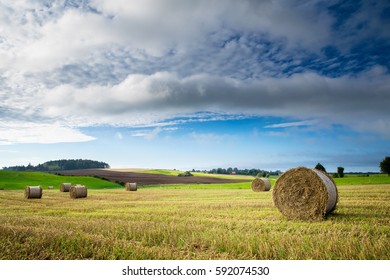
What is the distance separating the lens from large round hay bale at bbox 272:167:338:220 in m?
11.5

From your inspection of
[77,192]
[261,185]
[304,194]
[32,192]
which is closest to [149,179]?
[261,185]

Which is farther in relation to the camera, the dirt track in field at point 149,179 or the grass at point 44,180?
the dirt track in field at point 149,179

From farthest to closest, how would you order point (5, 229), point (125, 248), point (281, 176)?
point (281, 176) → point (5, 229) → point (125, 248)

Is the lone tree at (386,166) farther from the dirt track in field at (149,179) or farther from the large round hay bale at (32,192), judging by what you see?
the large round hay bale at (32,192)

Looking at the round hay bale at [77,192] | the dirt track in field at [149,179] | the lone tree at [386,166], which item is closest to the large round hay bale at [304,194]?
the round hay bale at [77,192]

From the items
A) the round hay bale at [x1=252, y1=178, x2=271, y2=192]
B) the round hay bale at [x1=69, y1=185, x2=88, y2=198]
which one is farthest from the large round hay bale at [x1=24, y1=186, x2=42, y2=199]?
the round hay bale at [x1=252, y1=178, x2=271, y2=192]

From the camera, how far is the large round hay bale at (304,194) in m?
11.5

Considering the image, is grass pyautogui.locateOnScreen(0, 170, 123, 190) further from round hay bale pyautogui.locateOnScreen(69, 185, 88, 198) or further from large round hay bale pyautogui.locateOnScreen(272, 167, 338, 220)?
large round hay bale pyautogui.locateOnScreen(272, 167, 338, 220)

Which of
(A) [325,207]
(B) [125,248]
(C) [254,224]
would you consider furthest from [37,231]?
(A) [325,207]

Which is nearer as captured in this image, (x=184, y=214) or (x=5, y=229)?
(x=5, y=229)

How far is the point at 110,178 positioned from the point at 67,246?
183 ft

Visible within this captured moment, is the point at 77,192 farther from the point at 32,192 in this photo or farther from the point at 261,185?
the point at 261,185

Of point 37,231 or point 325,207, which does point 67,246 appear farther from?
point 325,207

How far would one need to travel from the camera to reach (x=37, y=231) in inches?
277
